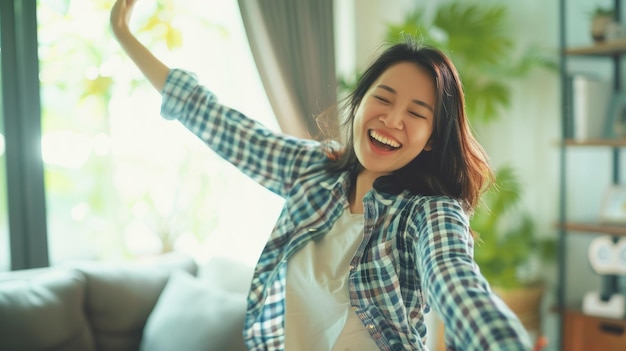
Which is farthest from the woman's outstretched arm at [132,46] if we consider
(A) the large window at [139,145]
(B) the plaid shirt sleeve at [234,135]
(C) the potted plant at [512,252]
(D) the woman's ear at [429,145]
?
(C) the potted plant at [512,252]

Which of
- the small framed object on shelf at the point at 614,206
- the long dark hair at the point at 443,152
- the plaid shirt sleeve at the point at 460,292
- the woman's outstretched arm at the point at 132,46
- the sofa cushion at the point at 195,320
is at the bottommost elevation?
the sofa cushion at the point at 195,320

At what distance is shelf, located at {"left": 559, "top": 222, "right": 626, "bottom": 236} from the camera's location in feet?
10.1

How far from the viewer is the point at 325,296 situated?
128cm

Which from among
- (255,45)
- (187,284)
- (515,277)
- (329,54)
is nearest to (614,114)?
(515,277)

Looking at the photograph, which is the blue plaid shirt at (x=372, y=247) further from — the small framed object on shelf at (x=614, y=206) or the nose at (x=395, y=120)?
A: the small framed object on shelf at (x=614, y=206)

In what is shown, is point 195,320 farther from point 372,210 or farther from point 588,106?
point 588,106

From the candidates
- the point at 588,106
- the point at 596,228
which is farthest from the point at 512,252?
the point at 588,106

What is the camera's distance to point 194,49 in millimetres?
2838

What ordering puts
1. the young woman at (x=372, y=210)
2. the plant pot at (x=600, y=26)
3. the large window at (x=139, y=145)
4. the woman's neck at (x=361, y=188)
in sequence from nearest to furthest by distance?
the young woman at (x=372, y=210)
the woman's neck at (x=361, y=188)
the large window at (x=139, y=145)
the plant pot at (x=600, y=26)

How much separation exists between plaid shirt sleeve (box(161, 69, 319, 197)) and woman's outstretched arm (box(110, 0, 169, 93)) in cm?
4

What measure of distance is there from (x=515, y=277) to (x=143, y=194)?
190cm

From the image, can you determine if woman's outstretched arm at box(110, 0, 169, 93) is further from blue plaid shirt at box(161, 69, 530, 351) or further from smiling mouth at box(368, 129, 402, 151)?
smiling mouth at box(368, 129, 402, 151)

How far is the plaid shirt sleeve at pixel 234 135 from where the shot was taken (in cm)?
150

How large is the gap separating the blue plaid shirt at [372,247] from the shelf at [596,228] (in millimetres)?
2102
